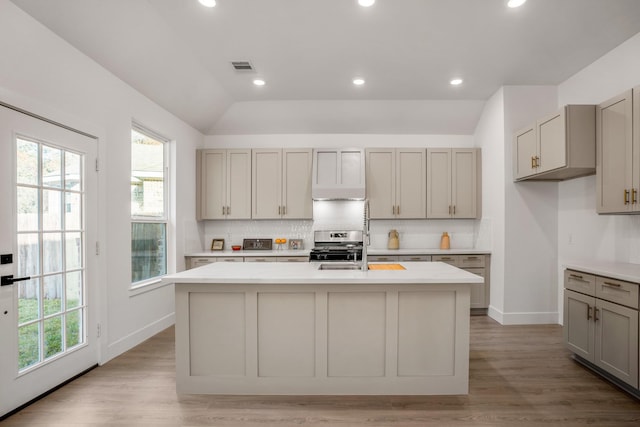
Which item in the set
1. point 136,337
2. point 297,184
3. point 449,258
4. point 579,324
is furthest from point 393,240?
point 136,337

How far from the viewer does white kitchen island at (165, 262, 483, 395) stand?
98.0 inches

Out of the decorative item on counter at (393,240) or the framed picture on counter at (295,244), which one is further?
the framed picture on counter at (295,244)

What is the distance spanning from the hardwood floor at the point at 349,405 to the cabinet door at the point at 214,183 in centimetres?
254

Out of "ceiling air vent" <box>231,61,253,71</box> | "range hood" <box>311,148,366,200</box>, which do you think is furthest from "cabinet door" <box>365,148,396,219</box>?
"ceiling air vent" <box>231,61,253,71</box>

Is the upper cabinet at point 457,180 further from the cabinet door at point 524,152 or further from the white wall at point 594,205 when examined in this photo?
the white wall at point 594,205

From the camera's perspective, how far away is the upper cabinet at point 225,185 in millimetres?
5129

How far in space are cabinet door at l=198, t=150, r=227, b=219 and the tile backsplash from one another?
328 millimetres

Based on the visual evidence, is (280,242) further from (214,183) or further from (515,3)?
(515,3)

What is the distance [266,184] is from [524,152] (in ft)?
11.1

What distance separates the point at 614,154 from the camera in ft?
9.81

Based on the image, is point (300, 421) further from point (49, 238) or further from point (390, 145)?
point (390, 145)

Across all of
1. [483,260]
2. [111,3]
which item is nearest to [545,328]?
[483,260]

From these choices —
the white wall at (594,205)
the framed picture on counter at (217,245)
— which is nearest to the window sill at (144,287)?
the framed picture on counter at (217,245)

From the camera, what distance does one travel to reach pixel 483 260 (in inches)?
183
